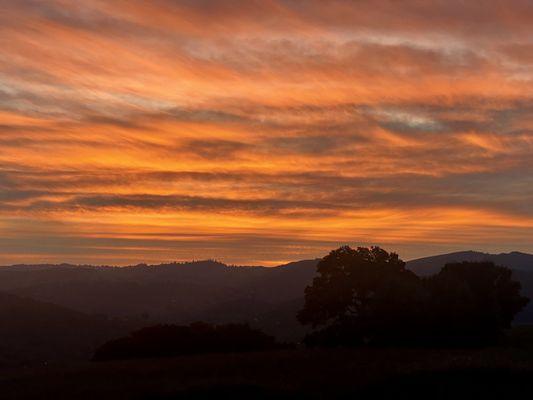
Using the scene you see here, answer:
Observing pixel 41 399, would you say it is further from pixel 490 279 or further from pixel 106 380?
pixel 490 279

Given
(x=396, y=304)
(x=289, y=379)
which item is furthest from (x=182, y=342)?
(x=289, y=379)

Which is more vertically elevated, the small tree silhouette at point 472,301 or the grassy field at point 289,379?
the small tree silhouette at point 472,301

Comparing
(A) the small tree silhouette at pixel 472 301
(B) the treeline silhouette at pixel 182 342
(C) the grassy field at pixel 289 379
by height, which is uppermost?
(A) the small tree silhouette at pixel 472 301

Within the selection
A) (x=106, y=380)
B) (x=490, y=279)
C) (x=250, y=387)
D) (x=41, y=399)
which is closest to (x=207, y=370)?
(x=106, y=380)

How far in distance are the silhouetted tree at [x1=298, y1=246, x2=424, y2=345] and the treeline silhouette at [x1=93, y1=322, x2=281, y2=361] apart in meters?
7.48

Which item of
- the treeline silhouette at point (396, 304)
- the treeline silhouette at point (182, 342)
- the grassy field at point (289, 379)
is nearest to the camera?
the grassy field at point (289, 379)

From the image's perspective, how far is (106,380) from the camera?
32.7 meters

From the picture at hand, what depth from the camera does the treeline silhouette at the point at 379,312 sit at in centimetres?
6091

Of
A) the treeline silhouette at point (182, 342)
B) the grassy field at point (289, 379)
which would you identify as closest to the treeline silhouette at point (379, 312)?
the treeline silhouette at point (182, 342)

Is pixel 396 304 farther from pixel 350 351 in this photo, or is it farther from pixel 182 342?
pixel 182 342

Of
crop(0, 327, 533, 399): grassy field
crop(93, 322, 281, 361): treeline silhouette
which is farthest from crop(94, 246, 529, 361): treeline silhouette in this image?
crop(0, 327, 533, 399): grassy field

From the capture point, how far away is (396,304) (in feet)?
201

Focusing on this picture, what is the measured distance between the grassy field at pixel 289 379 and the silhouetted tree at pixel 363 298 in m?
21.8

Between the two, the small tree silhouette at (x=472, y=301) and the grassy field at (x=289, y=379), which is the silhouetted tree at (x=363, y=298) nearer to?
the small tree silhouette at (x=472, y=301)
